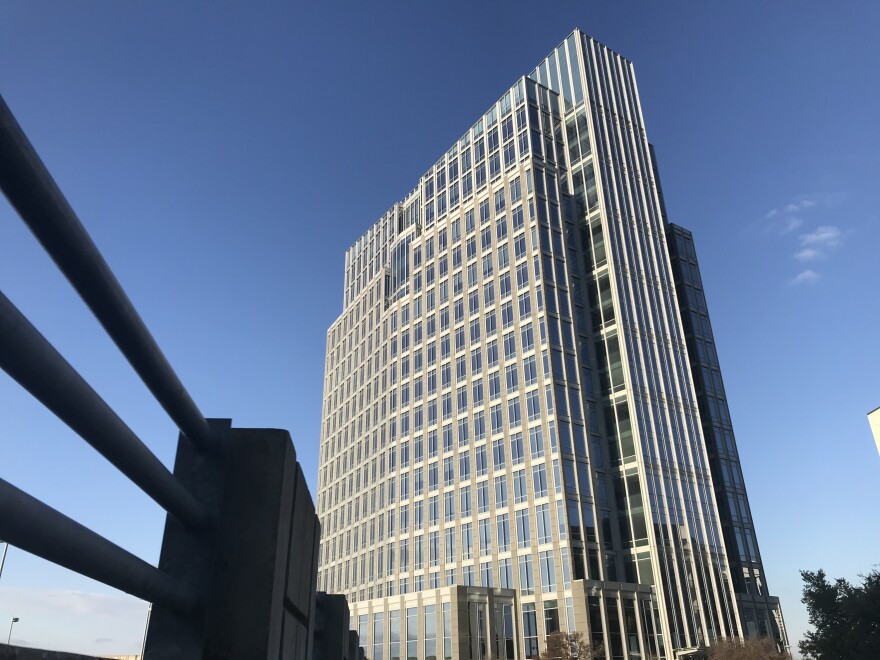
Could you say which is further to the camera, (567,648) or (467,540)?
(467,540)

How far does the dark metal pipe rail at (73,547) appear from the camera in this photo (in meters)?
1.63

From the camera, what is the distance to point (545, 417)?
56.0 metres

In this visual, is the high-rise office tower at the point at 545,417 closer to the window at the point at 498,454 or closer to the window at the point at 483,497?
the window at the point at 498,454

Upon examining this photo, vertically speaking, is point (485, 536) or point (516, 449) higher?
point (516, 449)

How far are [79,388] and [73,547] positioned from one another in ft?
1.49

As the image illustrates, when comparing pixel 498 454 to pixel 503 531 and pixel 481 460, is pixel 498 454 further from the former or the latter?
pixel 503 531

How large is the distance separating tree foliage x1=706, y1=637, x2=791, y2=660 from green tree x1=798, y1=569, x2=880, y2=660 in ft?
26.1

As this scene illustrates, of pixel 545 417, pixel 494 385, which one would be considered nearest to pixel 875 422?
pixel 545 417

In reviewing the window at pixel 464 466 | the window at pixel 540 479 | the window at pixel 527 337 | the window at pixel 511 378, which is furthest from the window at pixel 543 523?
the window at pixel 527 337

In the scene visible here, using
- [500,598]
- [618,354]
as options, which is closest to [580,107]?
[618,354]

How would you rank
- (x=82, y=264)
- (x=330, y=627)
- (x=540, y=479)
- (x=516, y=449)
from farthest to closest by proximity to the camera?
(x=516, y=449) < (x=540, y=479) < (x=330, y=627) < (x=82, y=264)

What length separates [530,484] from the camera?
55094mm

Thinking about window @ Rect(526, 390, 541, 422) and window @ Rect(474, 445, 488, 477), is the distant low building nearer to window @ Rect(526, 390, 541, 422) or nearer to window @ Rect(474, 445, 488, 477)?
window @ Rect(526, 390, 541, 422)

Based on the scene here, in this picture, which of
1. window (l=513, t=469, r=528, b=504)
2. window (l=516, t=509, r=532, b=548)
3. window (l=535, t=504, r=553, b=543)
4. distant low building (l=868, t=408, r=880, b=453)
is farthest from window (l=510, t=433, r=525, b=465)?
distant low building (l=868, t=408, r=880, b=453)
